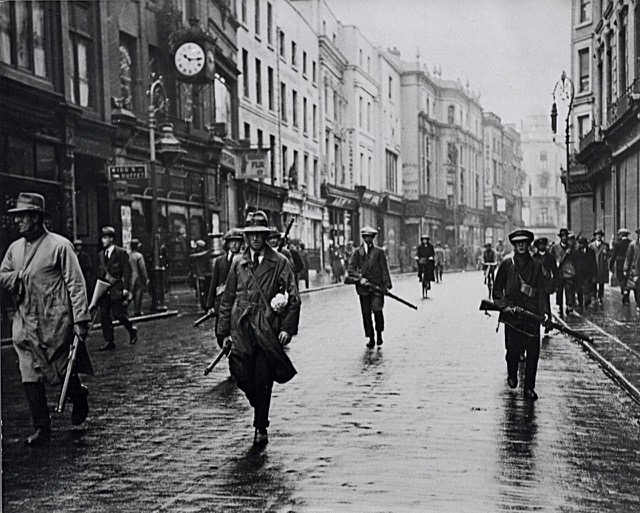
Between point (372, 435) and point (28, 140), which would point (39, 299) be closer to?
point (372, 435)

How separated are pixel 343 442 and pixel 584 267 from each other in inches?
438

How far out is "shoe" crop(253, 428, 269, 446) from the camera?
598 cm

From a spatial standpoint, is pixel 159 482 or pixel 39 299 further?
pixel 39 299

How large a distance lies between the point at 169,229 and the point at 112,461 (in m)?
16.7

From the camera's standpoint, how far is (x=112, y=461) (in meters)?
5.55

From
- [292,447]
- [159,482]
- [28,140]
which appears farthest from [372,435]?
[28,140]

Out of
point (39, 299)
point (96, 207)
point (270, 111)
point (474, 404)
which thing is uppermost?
point (270, 111)

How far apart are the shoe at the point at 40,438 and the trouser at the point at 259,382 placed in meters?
1.43

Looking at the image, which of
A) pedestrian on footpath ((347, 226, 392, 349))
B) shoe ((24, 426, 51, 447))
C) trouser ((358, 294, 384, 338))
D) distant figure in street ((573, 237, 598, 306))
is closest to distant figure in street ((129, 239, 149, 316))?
pedestrian on footpath ((347, 226, 392, 349))

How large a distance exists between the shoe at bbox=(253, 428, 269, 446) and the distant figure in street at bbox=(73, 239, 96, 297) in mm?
10004

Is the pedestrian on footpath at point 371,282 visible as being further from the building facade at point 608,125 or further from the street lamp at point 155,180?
the street lamp at point 155,180

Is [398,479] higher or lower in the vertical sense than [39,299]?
lower

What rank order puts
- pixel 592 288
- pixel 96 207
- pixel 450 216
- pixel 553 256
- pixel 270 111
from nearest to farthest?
pixel 553 256 → pixel 592 288 → pixel 96 207 → pixel 450 216 → pixel 270 111

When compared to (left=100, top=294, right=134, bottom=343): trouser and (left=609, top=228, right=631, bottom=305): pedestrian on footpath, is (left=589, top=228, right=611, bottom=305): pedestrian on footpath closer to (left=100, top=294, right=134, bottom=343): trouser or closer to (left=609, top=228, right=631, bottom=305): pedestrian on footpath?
(left=609, top=228, right=631, bottom=305): pedestrian on footpath
